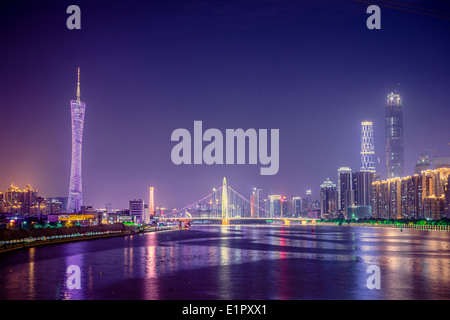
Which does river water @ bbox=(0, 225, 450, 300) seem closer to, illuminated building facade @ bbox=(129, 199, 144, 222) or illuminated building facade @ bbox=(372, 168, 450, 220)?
illuminated building facade @ bbox=(372, 168, 450, 220)

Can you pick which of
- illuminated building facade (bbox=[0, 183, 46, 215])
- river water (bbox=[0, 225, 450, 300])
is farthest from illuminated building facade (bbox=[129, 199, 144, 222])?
river water (bbox=[0, 225, 450, 300])

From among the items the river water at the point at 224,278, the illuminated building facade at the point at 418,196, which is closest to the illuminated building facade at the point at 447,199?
the illuminated building facade at the point at 418,196

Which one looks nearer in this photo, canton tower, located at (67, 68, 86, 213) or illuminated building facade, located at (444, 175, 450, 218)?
canton tower, located at (67, 68, 86, 213)

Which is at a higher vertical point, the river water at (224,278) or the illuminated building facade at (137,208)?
the river water at (224,278)

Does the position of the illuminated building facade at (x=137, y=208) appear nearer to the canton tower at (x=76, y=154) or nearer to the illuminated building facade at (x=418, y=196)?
the canton tower at (x=76, y=154)

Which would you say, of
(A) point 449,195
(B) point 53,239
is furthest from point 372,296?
(A) point 449,195

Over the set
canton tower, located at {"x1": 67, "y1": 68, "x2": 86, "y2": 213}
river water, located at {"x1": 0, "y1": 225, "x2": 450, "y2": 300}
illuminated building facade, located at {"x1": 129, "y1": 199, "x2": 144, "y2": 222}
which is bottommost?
illuminated building facade, located at {"x1": 129, "y1": 199, "x2": 144, "y2": 222}

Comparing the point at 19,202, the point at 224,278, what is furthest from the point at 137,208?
the point at 224,278

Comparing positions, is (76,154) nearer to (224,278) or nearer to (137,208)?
(137,208)

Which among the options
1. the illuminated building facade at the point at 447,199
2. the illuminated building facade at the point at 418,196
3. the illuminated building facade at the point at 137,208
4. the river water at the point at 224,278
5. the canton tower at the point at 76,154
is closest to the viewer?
the river water at the point at 224,278
